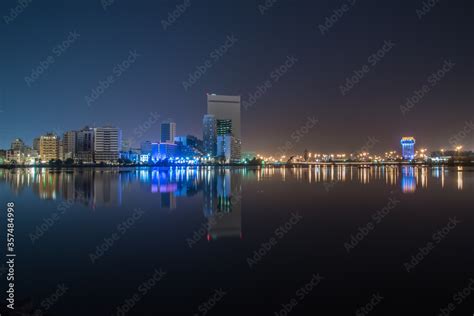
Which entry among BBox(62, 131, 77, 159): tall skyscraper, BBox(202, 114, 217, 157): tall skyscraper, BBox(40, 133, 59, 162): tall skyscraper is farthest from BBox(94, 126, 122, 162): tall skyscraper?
BBox(202, 114, 217, 157): tall skyscraper

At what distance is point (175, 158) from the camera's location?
188500mm

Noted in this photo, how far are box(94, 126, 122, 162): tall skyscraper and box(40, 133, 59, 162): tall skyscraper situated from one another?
640 inches

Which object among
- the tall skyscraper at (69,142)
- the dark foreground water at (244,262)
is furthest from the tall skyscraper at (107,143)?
the dark foreground water at (244,262)

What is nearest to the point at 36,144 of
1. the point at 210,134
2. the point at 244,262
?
the point at 210,134

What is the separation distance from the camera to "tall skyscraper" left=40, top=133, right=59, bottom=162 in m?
156

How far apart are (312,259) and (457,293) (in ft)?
10.1

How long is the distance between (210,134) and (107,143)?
5535cm

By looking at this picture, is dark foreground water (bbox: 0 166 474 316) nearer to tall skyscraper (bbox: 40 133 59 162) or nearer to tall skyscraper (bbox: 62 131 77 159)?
tall skyscraper (bbox: 40 133 59 162)

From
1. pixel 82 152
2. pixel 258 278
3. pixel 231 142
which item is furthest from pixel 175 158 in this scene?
pixel 258 278

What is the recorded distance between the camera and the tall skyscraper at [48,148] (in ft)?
513

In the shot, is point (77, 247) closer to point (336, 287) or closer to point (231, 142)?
point (336, 287)

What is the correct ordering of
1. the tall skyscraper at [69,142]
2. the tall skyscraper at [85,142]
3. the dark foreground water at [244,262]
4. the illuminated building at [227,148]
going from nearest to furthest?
the dark foreground water at [244,262] → the tall skyscraper at [85,142] → the tall skyscraper at [69,142] → the illuminated building at [227,148]

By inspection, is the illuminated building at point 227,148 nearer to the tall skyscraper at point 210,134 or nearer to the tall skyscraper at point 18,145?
the tall skyscraper at point 210,134

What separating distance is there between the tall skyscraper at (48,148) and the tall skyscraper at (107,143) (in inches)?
640
